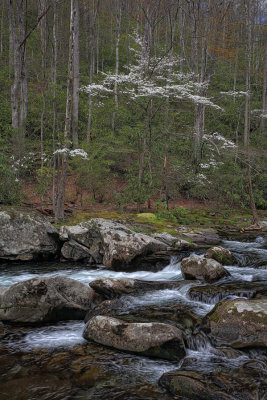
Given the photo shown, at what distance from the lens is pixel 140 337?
464 cm

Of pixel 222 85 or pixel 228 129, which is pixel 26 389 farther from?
pixel 222 85

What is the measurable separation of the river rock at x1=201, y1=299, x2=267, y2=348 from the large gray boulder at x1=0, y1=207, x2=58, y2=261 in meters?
5.81

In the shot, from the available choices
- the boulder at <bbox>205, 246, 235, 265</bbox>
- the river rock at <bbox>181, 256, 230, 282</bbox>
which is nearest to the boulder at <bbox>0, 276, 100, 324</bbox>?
the river rock at <bbox>181, 256, 230, 282</bbox>

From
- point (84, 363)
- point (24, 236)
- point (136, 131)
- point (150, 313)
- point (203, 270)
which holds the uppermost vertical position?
point (136, 131)

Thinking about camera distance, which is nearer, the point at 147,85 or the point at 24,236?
the point at 24,236

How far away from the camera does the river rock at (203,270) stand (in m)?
7.25

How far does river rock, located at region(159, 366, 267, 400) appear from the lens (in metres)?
3.60

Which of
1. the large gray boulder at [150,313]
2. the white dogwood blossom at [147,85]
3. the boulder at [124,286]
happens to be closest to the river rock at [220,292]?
the large gray boulder at [150,313]

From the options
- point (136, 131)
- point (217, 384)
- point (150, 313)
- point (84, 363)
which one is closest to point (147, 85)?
point (136, 131)

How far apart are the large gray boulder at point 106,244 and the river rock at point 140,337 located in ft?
12.5

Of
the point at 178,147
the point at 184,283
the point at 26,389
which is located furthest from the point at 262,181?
the point at 26,389

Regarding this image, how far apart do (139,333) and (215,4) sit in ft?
72.9

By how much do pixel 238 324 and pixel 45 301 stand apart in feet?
11.1

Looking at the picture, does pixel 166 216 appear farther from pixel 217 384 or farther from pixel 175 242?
pixel 217 384
